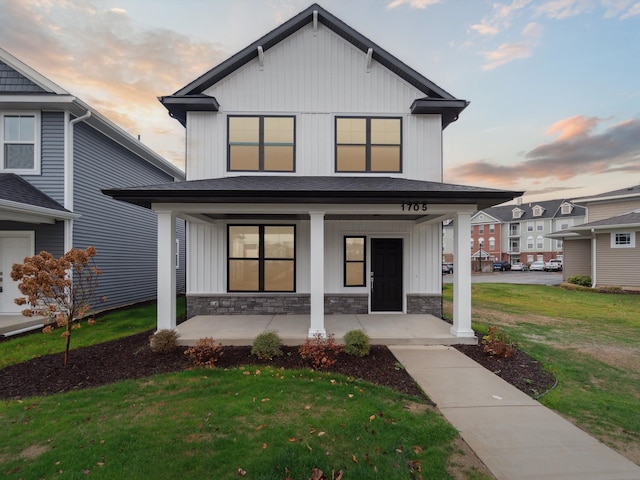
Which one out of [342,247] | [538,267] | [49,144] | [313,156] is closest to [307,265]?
[342,247]

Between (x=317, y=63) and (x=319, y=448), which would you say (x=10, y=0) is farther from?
(x=319, y=448)

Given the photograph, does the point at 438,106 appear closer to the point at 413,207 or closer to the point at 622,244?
the point at 413,207

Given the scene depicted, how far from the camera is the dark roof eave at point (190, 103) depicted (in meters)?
8.30

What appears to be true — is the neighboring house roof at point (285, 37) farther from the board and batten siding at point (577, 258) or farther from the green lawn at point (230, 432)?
the board and batten siding at point (577, 258)

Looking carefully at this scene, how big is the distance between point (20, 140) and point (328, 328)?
11188mm

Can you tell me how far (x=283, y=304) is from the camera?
862cm

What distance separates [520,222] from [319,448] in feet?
199

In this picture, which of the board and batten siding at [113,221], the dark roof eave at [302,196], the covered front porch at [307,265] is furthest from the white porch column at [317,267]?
the board and batten siding at [113,221]

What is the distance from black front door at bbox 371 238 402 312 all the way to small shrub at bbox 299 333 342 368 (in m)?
3.44

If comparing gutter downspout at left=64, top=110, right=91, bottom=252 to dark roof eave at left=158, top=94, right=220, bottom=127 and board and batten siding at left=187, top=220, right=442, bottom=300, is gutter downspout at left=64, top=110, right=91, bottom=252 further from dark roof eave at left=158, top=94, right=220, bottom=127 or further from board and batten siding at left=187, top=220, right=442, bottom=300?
board and batten siding at left=187, top=220, right=442, bottom=300

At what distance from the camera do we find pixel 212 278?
28.1 feet

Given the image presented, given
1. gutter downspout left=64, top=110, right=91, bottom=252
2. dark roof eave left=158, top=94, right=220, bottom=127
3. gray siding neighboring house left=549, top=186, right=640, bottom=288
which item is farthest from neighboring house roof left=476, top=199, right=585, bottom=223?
gutter downspout left=64, top=110, right=91, bottom=252

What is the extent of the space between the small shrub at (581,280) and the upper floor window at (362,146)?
56.6 feet

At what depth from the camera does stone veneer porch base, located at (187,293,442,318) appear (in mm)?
8547
